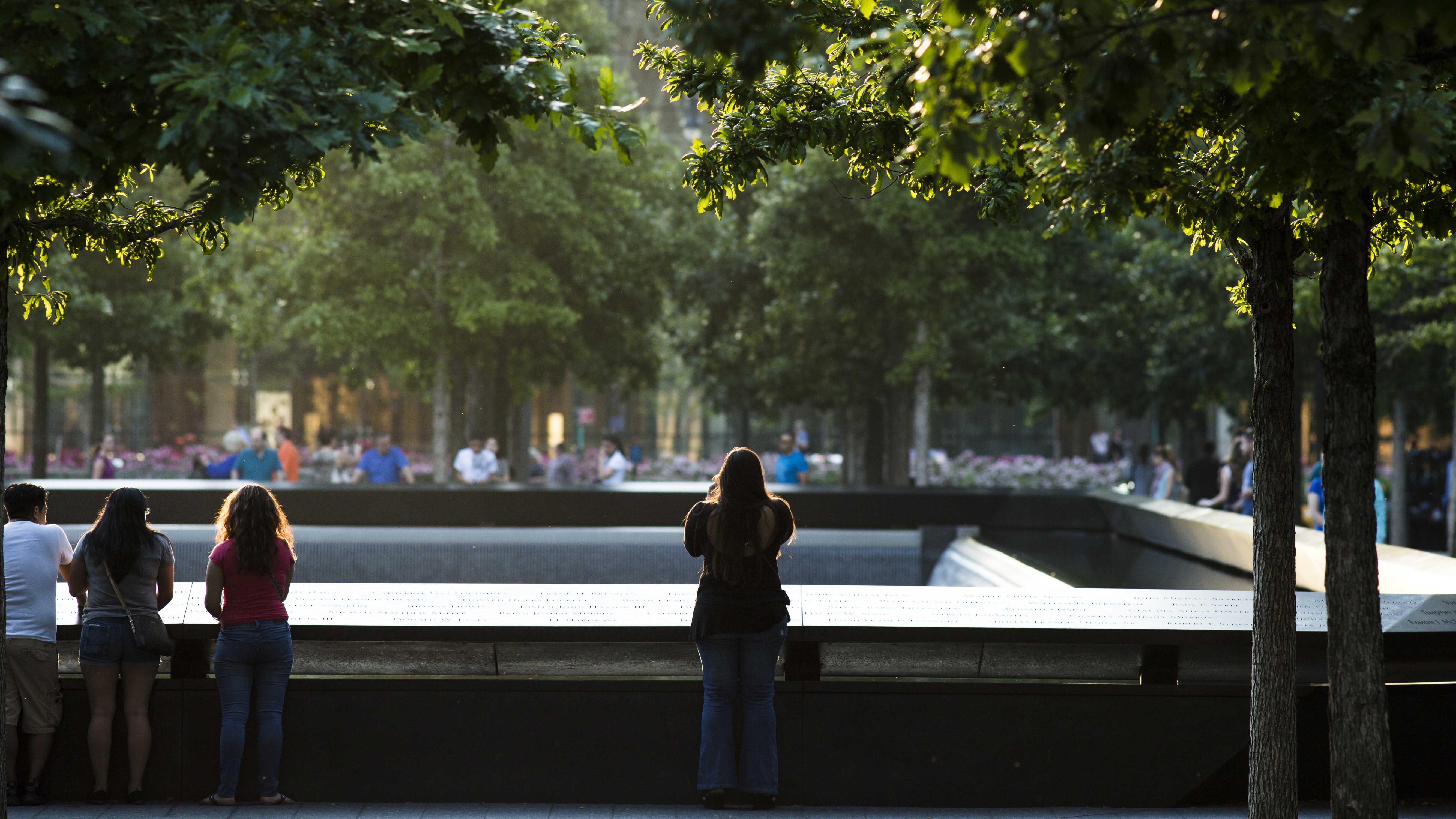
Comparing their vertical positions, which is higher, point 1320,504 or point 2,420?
point 2,420

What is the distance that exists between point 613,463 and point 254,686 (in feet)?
40.2

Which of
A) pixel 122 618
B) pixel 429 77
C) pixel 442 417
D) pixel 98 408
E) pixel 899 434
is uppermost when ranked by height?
pixel 429 77

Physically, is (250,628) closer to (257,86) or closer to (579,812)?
(579,812)

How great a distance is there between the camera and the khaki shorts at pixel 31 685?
226 inches

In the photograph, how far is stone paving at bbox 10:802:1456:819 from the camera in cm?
581

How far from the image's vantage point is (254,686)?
19.2 ft

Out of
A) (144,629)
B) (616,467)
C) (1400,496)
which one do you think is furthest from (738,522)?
(1400,496)

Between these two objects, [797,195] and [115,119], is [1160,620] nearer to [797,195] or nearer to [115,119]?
[115,119]

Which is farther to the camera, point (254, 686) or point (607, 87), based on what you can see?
point (254, 686)

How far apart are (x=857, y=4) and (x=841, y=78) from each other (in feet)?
1.43

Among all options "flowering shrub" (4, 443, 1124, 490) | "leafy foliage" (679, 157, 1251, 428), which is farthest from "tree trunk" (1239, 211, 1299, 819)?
"flowering shrub" (4, 443, 1124, 490)

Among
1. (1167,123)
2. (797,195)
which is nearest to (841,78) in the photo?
(1167,123)

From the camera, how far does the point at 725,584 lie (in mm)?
5684

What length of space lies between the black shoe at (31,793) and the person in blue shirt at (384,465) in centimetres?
1179
